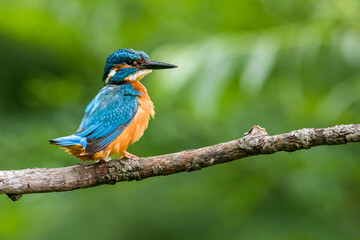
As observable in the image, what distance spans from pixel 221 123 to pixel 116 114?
1.33 m

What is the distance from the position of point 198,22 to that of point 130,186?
1.82 metres

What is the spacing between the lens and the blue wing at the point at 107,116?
331 centimetres

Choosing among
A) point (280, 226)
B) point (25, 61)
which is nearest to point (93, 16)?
point (25, 61)

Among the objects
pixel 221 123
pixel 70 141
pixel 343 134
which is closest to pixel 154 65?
pixel 221 123

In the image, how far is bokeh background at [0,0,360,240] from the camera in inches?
160

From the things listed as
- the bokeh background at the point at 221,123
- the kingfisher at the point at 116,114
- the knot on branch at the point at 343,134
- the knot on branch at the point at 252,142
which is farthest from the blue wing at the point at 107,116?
the knot on branch at the point at 343,134

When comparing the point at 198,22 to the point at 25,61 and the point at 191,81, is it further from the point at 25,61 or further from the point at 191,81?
the point at 25,61

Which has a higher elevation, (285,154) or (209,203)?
(285,154)

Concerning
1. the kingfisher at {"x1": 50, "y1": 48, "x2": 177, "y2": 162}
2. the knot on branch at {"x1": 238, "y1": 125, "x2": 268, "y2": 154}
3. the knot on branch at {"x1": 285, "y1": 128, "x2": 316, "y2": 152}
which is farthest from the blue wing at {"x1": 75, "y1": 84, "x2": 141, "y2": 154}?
the knot on branch at {"x1": 285, "y1": 128, "x2": 316, "y2": 152}

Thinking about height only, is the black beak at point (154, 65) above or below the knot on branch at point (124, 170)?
above

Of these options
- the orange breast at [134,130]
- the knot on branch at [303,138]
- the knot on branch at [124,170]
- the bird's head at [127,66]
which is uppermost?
the bird's head at [127,66]

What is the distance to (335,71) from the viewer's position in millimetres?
4469

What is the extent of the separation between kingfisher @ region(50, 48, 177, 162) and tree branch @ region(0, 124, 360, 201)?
137 mm

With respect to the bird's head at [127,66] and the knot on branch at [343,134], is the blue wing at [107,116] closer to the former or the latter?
the bird's head at [127,66]
